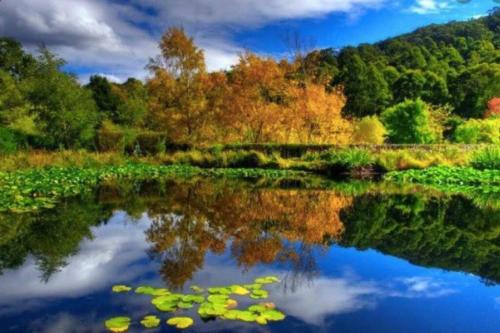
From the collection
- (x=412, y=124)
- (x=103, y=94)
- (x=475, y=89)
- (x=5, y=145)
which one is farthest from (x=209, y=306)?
(x=475, y=89)

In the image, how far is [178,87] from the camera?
25.3m

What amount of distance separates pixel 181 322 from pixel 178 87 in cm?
2213

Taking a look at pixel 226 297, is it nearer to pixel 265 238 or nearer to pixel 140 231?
pixel 265 238

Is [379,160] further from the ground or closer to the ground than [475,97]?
closer to the ground

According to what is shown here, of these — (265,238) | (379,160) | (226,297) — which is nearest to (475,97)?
(379,160)

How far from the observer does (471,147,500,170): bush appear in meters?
17.9

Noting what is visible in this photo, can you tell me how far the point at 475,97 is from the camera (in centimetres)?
4494

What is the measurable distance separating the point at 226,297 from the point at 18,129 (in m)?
26.4

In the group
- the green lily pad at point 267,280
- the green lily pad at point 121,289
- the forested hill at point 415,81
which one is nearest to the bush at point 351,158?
the green lily pad at point 267,280

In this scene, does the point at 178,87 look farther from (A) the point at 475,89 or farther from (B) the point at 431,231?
(A) the point at 475,89

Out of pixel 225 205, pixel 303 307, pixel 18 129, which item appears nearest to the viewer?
pixel 303 307

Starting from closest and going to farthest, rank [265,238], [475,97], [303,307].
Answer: [303,307]
[265,238]
[475,97]

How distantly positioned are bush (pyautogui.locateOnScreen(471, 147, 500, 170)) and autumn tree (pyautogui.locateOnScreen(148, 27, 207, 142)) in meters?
13.3

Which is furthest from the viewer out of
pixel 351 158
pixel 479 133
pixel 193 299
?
pixel 479 133
